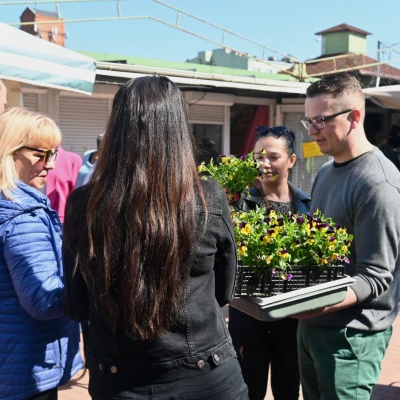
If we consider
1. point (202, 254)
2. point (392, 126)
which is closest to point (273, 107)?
point (392, 126)

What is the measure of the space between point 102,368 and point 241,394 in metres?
0.50

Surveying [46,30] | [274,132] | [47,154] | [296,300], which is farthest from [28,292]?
[46,30]

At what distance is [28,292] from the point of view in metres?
2.33

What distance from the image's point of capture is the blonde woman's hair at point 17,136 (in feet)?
8.30

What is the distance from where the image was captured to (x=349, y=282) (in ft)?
7.84

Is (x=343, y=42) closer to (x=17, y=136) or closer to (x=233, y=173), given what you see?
(x=233, y=173)

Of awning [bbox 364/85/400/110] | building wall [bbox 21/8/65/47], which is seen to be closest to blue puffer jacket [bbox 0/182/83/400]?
awning [bbox 364/85/400/110]

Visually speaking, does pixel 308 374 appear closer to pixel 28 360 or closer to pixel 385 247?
pixel 385 247

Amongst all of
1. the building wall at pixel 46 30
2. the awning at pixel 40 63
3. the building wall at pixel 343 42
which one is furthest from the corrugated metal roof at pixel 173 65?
the building wall at pixel 343 42

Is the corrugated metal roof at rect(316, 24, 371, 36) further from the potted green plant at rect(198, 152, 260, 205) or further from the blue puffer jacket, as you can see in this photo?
the blue puffer jacket

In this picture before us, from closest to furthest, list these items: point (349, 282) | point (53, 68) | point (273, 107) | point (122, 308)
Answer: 1. point (122, 308)
2. point (349, 282)
3. point (53, 68)
4. point (273, 107)

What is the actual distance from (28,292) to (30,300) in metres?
0.03

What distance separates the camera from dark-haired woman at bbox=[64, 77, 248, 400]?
1.87 m

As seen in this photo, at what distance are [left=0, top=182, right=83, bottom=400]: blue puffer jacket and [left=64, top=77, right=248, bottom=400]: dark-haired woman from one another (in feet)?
1.02
